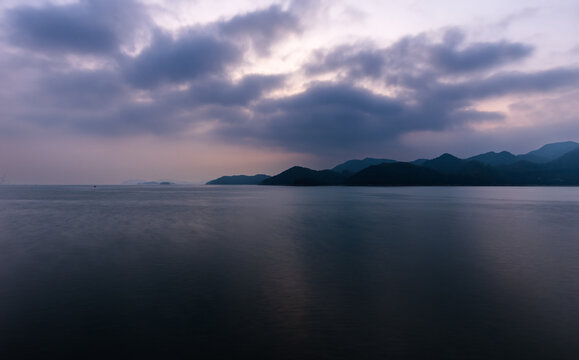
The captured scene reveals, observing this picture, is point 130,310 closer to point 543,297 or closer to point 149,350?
point 149,350

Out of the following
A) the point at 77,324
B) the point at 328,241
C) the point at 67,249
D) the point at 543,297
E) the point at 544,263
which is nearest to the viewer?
the point at 77,324

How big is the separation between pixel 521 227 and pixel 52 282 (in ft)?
163

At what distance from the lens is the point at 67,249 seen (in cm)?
2725

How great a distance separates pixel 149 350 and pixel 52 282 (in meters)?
11.5

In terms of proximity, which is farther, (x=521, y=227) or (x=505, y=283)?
(x=521, y=227)

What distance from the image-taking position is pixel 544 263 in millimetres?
23094

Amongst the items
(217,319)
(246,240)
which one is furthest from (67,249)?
(217,319)

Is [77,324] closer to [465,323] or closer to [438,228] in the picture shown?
[465,323]

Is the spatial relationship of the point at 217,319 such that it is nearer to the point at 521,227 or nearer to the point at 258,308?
the point at 258,308

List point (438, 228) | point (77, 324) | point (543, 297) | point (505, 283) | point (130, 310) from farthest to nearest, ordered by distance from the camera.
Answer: point (438, 228), point (505, 283), point (543, 297), point (130, 310), point (77, 324)

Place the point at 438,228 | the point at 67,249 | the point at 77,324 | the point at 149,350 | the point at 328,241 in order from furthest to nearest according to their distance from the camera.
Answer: the point at 438,228 → the point at 328,241 → the point at 67,249 → the point at 77,324 → the point at 149,350

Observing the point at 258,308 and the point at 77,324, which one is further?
the point at 258,308

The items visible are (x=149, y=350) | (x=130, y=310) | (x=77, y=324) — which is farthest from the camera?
(x=130, y=310)

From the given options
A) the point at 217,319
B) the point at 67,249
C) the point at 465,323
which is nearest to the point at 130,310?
the point at 217,319
